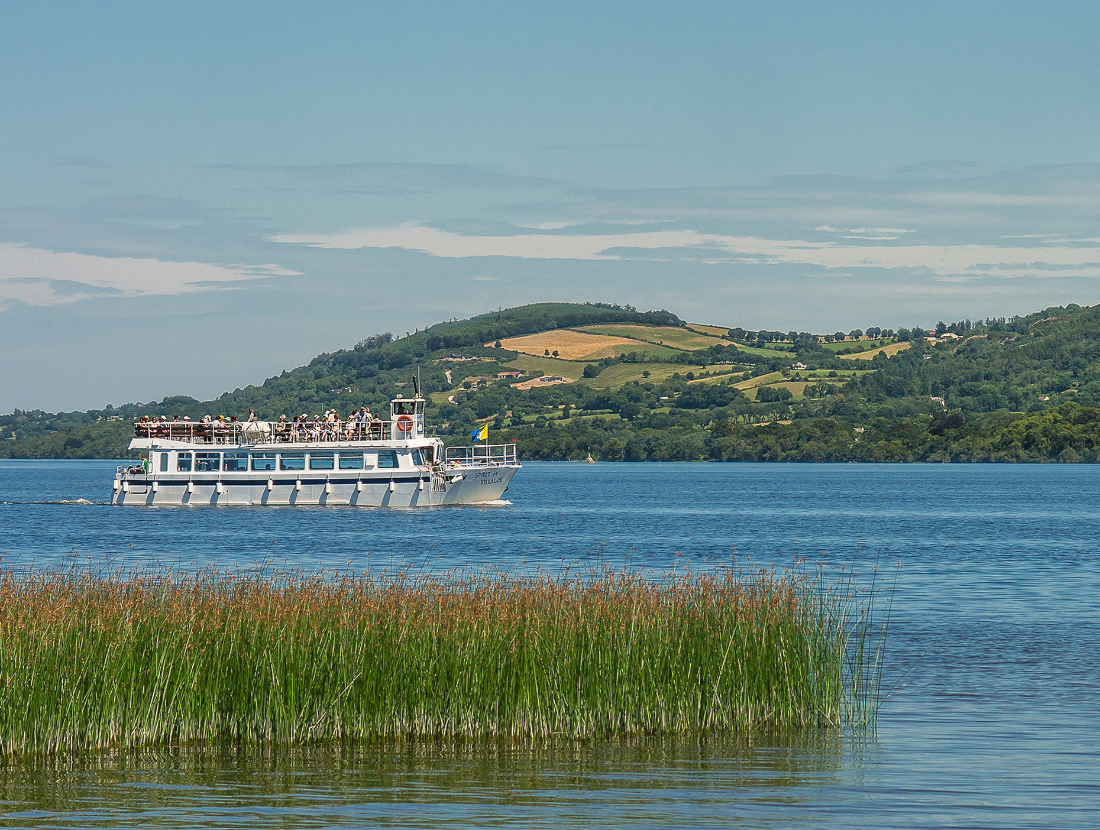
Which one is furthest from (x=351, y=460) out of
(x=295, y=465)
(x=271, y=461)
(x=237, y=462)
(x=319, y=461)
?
(x=237, y=462)

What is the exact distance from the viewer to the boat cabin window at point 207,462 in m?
87.6

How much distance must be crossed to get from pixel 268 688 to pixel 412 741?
1.91 m

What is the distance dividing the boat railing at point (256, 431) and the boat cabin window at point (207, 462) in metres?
0.91

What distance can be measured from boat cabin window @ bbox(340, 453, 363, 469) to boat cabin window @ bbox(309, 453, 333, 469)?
87 cm

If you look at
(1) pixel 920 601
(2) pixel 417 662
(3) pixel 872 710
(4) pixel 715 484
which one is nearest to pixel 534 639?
(2) pixel 417 662

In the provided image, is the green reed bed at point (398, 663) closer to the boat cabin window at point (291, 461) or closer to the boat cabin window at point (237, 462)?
the boat cabin window at point (291, 461)

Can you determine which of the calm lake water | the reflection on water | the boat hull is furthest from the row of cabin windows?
the reflection on water

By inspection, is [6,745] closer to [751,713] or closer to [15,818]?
[15,818]

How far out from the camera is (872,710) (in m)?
19.8

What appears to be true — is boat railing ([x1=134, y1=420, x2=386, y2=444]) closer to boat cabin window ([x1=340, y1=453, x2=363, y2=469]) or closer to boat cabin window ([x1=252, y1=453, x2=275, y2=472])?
boat cabin window ([x1=252, y1=453, x2=275, y2=472])

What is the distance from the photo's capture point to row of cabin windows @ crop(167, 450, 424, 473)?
8581cm

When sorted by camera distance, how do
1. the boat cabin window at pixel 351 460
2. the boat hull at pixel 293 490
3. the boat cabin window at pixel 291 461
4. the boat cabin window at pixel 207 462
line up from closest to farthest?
the boat hull at pixel 293 490 < the boat cabin window at pixel 351 460 < the boat cabin window at pixel 291 461 < the boat cabin window at pixel 207 462

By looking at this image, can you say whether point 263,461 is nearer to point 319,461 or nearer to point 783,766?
point 319,461

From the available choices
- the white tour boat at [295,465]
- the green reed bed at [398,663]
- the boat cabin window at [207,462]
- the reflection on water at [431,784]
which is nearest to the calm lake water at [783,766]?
the reflection on water at [431,784]
